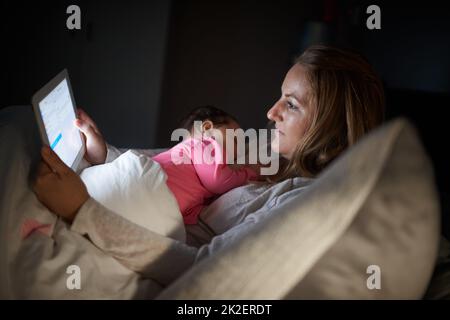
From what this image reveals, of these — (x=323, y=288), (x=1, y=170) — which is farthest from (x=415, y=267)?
(x=1, y=170)

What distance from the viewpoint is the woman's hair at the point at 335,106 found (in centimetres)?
120

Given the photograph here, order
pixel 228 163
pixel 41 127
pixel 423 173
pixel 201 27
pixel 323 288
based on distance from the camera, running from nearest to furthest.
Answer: pixel 423 173 → pixel 323 288 → pixel 41 127 → pixel 228 163 → pixel 201 27

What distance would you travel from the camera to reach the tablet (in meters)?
0.91

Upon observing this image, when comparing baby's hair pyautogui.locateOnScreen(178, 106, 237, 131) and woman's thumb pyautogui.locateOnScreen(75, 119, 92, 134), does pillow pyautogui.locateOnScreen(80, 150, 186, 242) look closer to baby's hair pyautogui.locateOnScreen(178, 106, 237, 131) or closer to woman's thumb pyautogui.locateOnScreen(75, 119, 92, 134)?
woman's thumb pyautogui.locateOnScreen(75, 119, 92, 134)

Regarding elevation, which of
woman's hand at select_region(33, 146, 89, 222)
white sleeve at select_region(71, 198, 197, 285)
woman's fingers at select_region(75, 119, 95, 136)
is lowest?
white sleeve at select_region(71, 198, 197, 285)

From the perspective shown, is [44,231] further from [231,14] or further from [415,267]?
[231,14]

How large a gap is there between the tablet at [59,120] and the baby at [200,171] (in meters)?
0.27

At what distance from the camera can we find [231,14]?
2.64 meters

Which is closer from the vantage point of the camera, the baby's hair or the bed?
the bed

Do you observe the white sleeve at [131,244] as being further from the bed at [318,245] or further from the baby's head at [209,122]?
the baby's head at [209,122]

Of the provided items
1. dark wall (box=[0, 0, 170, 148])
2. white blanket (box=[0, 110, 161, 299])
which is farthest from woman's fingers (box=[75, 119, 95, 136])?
dark wall (box=[0, 0, 170, 148])

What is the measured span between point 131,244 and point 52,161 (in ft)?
0.75

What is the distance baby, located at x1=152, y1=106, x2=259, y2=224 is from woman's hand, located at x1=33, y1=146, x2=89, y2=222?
41cm

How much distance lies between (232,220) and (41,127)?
20.4 inches
